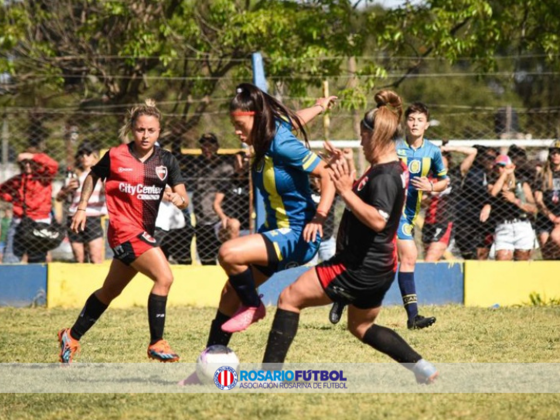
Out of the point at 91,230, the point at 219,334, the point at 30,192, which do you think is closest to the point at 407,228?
the point at 219,334

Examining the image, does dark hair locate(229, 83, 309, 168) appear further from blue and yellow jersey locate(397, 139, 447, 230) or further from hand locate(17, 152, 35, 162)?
hand locate(17, 152, 35, 162)

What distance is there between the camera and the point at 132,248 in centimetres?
640

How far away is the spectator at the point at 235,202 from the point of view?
34.6 feet

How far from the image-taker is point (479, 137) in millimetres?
11211

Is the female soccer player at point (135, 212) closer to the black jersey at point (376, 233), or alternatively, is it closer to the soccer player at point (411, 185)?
the black jersey at point (376, 233)

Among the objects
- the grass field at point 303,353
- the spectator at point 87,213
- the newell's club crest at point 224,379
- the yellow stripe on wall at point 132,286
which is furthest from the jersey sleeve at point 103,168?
the spectator at point 87,213

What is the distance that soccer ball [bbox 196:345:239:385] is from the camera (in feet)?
17.4

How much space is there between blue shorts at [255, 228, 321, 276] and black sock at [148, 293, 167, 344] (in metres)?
1.24

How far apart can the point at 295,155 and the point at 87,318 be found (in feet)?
7.35

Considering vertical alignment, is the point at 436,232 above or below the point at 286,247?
below

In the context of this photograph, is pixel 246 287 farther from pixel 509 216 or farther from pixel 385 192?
pixel 509 216

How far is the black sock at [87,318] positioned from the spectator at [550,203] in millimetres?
5903

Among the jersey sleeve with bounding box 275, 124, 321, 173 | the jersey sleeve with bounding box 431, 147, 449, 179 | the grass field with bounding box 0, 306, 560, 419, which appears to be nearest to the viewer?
the grass field with bounding box 0, 306, 560, 419

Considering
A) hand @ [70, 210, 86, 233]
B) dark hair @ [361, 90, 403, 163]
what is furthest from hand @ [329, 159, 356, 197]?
hand @ [70, 210, 86, 233]
